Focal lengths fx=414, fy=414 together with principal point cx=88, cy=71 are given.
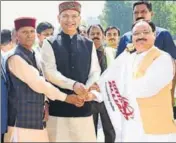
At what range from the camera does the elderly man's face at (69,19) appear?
3.60 meters

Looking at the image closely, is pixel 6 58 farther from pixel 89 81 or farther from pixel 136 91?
pixel 136 91

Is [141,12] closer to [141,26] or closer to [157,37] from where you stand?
[157,37]

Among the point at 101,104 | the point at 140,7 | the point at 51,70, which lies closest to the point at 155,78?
the point at 51,70

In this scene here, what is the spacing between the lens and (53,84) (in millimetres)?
3650

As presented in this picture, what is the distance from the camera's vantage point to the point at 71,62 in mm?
3648

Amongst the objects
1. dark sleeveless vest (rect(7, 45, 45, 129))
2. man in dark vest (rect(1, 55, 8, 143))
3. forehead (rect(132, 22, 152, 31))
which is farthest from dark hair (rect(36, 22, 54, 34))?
forehead (rect(132, 22, 152, 31))

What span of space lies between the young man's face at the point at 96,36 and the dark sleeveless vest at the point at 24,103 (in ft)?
3.61

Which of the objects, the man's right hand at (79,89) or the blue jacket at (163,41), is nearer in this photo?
the man's right hand at (79,89)

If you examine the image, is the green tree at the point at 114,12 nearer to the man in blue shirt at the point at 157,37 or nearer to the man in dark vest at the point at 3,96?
the man in blue shirt at the point at 157,37

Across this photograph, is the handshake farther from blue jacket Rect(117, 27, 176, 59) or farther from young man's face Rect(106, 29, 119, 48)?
young man's face Rect(106, 29, 119, 48)

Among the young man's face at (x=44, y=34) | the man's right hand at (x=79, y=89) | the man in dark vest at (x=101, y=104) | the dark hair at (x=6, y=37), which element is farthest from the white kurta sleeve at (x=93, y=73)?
the dark hair at (x=6, y=37)

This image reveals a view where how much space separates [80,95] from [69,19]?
26.2 inches

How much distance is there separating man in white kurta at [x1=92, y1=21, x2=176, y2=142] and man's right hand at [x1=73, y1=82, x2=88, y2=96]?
198 mm

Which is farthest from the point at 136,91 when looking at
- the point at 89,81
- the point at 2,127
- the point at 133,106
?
the point at 2,127
